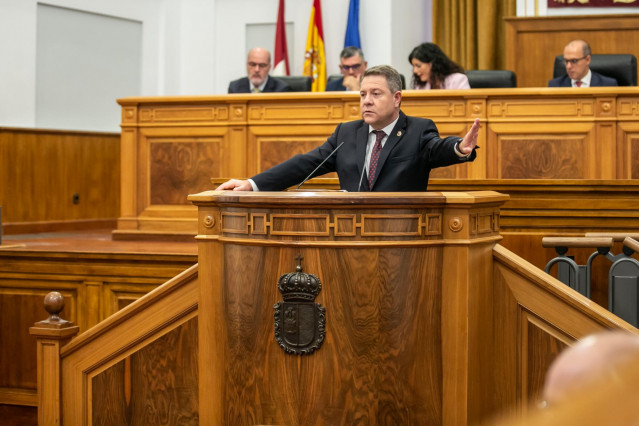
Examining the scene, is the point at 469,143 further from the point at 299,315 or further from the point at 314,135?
the point at 314,135

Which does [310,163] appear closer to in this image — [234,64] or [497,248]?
[497,248]

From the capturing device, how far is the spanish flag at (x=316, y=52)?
9.16 m

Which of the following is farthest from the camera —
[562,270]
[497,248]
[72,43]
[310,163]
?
[72,43]

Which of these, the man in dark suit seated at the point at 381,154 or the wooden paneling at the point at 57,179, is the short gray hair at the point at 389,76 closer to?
the man in dark suit seated at the point at 381,154

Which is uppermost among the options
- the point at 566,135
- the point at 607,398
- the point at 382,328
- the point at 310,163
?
the point at 566,135

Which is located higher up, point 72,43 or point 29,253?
point 72,43

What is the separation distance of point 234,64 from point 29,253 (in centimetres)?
522

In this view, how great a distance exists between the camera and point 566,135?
5.61 meters

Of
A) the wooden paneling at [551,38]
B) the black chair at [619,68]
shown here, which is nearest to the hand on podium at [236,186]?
the black chair at [619,68]

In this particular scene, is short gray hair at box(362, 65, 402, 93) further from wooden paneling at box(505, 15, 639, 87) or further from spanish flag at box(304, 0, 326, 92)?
spanish flag at box(304, 0, 326, 92)

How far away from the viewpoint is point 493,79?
6387 millimetres

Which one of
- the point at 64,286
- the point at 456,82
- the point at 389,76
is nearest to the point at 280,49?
the point at 456,82

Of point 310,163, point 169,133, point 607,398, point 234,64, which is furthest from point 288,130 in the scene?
point 607,398

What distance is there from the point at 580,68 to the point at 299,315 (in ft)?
14.1
